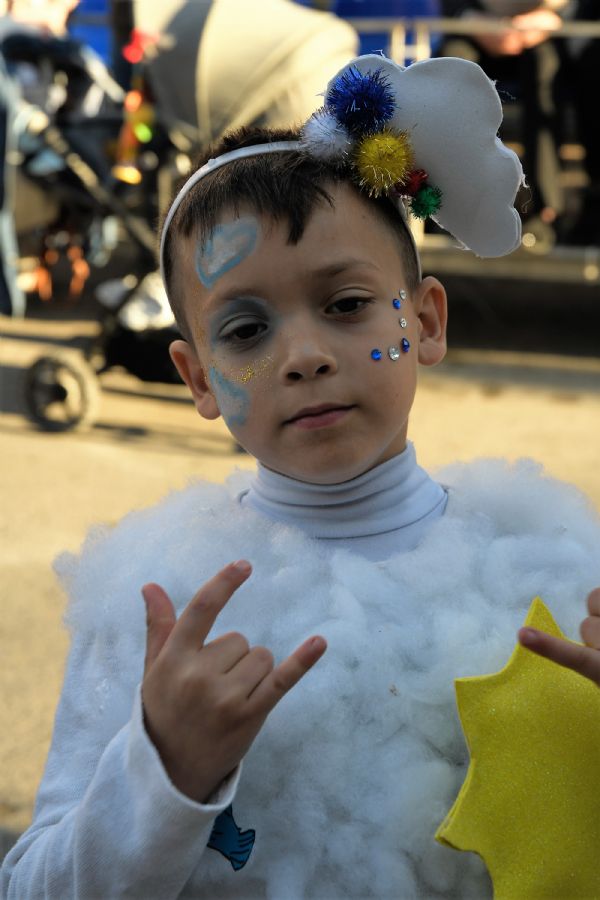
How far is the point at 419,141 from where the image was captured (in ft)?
4.95

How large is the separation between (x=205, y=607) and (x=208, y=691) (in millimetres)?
83

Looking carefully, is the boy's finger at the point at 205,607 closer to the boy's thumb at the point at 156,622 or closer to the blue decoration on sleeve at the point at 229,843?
the boy's thumb at the point at 156,622

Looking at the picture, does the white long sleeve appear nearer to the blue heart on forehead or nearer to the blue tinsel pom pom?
the blue heart on forehead

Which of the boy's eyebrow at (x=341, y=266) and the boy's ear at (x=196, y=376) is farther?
the boy's ear at (x=196, y=376)

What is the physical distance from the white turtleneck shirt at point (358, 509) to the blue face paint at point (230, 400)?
3.7 inches

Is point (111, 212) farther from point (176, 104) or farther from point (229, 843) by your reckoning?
point (229, 843)

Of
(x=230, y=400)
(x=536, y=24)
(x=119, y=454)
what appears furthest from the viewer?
(x=536, y=24)

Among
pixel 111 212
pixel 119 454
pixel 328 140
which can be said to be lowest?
pixel 119 454

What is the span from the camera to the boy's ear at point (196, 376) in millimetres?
1540

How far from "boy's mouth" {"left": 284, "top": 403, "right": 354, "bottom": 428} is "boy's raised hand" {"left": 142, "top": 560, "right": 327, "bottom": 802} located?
0.85 ft

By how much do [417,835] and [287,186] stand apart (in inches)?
30.6

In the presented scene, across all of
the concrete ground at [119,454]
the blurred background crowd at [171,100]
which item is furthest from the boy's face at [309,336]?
the blurred background crowd at [171,100]

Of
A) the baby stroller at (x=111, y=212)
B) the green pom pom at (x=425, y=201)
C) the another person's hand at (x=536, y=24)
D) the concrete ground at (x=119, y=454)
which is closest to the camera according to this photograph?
the green pom pom at (x=425, y=201)

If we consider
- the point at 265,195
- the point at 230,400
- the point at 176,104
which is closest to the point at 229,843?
the point at 230,400
